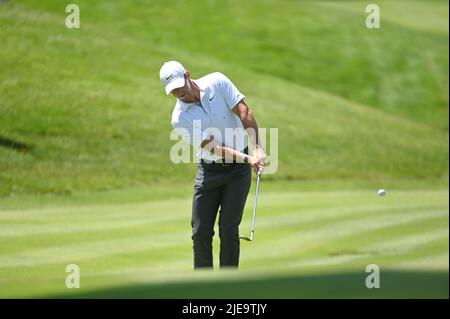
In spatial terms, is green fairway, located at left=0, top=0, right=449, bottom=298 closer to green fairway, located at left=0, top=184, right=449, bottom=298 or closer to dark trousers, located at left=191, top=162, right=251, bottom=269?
green fairway, located at left=0, top=184, right=449, bottom=298

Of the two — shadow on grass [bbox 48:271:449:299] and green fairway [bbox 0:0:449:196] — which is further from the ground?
green fairway [bbox 0:0:449:196]

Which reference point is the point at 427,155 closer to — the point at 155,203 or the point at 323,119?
the point at 323,119

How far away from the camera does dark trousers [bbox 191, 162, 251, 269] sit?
7.28 metres

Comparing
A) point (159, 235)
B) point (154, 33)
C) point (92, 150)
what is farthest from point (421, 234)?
point (154, 33)

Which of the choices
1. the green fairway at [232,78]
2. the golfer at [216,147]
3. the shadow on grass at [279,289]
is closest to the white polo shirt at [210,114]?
the golfer at [216,147]

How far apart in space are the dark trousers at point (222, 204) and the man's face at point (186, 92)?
0.62m

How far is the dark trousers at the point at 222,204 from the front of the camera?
23.9 ft

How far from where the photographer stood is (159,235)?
1141 cm

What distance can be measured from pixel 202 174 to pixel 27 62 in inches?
597

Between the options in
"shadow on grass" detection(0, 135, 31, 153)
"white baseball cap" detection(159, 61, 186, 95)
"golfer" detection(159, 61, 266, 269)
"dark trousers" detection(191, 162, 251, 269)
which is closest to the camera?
"white baseball cap" detection(159, 61, 186, 95)

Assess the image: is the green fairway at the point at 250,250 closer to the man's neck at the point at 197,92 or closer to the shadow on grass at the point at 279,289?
the shadow on grass at the point at 279,289

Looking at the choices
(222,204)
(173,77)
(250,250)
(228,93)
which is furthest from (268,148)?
(173,77)

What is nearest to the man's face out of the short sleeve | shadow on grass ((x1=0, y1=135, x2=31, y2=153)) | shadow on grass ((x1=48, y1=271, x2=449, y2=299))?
the short sleeve

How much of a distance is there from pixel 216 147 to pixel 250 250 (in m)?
4.17
